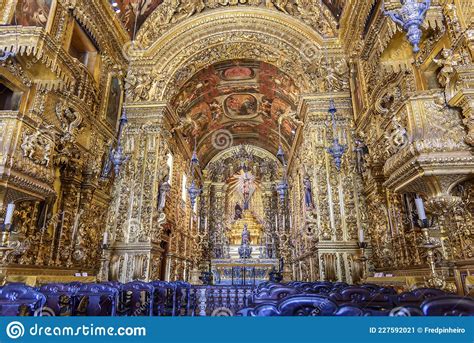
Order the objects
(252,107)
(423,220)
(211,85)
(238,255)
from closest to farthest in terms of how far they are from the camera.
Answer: (423,220), (211,85), (252,107), (238,255)

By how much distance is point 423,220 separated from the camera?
15.1 feet

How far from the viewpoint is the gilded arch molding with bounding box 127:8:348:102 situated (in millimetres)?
11844

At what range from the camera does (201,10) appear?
40.8 feet

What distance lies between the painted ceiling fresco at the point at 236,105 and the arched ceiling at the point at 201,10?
2.43 meters

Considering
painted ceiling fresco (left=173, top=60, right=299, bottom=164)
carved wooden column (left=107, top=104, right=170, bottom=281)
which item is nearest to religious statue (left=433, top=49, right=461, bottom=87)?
painted ceiling fresco (left=173, top=60, right=299, bottom=164)

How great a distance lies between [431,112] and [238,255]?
17.2 m

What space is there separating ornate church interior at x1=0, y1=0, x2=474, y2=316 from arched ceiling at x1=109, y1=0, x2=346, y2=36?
56 millimetres

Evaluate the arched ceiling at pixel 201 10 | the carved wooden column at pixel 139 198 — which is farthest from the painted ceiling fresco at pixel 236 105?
the arched ceiling at pixel 201 10

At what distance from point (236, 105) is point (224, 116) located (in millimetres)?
1249

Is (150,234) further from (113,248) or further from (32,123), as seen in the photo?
(32,123)

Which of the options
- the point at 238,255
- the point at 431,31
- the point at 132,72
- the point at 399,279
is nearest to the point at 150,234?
the point at 132,72

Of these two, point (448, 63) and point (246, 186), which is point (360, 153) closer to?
point (448, 63)

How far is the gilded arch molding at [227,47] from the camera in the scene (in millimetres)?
11844

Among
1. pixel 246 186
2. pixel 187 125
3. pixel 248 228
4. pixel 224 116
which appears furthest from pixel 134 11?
pixel 248 228
